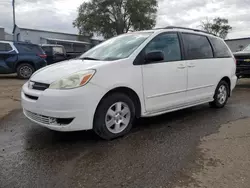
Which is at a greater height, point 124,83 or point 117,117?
point 124,83

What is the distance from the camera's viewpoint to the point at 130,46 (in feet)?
13.7

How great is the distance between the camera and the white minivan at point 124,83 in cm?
337

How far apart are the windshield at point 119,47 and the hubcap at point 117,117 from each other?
2.49 ft

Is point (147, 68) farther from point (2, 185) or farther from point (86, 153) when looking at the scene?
point (2, 185)

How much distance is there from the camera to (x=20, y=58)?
11.7 m

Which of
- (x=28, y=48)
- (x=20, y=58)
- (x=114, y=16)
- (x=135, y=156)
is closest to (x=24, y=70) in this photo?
(x=20, y=58)

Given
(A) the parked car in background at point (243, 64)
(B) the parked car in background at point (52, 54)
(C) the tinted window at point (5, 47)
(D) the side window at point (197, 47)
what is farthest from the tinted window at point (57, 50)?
(D) the side window at point (197, 47)

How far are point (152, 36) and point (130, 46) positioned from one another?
0.42m

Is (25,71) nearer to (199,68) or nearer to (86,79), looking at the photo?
(199,68)

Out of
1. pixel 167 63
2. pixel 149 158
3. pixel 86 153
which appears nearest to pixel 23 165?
pixel 86 153

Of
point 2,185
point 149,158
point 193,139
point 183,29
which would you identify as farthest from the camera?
point 183,29

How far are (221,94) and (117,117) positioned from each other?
3034mm

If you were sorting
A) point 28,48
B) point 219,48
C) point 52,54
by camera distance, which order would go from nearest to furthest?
point 219,48 → point 28,48 → point 52,54

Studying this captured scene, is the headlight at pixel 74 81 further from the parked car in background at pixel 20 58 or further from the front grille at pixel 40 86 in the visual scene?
the parked car in background at pixel 20 58
